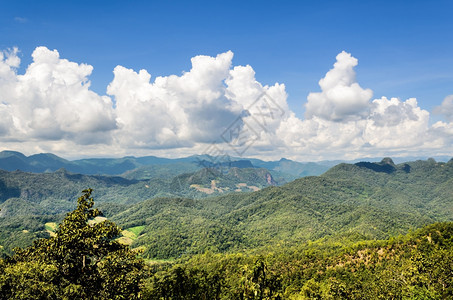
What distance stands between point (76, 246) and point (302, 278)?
5925 inches

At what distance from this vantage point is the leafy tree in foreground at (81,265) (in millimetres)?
18031

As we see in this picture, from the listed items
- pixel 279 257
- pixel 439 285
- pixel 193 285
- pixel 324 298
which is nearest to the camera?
pixel 193 285

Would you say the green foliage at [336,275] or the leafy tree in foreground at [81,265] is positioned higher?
the leafy tree in foreground at [81,265]

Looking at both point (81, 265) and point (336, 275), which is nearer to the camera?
point (81, 265)

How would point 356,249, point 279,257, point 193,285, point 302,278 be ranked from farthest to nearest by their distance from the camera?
1. point 279,257
2. point 356,249
3. point 302,278
4. point 193,285

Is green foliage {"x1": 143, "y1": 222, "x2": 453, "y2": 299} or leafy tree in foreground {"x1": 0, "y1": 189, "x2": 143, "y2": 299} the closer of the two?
leafy tree in foreground {"x1": 0, "y1": 189, "x2": 143, "y2": 299}

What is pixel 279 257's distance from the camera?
182250mm

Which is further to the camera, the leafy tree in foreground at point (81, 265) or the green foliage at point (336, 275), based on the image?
the green foliage at point (336, 275)

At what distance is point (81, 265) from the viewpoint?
20.8 metres

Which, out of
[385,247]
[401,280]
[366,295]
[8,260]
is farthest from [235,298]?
[385,247]

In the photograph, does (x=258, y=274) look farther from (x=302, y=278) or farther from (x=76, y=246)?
(x=302, y=278)

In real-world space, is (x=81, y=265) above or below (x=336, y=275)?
above

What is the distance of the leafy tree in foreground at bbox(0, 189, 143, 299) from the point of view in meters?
18.0

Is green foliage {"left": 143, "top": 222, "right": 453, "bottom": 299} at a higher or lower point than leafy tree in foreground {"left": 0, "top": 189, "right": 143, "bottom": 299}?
lower
